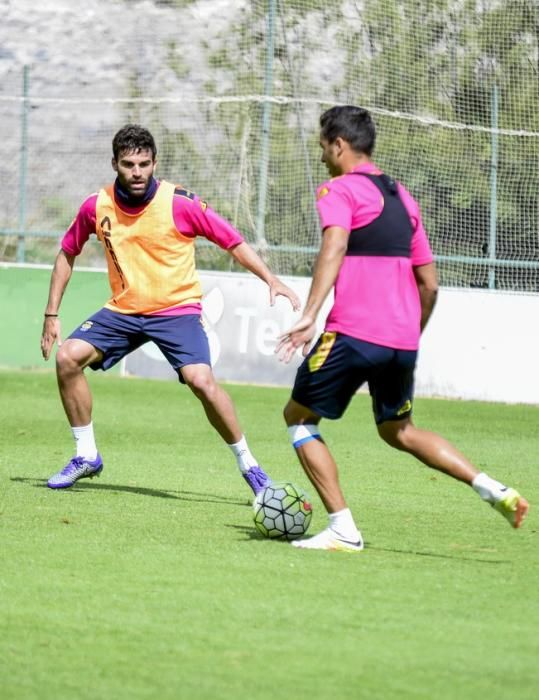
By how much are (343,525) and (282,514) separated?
466 mm

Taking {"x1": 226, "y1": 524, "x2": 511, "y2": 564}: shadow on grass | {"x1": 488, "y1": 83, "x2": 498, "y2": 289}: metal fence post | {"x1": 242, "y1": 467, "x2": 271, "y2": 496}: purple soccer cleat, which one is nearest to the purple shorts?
{"x1": 242, "y1": 467, "x2": 271, "y2": 496}: purple soccer cleat

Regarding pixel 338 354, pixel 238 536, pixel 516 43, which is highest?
pixel 516 43

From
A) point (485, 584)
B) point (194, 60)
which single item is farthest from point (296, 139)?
point (485, 584)

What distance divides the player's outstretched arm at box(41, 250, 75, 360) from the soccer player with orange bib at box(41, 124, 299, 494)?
23cm

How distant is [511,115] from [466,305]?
9.02 feet

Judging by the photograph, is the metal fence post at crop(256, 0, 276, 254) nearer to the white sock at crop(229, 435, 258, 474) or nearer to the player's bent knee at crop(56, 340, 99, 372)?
the player's bent knee at crop(56, 340, 99, 372)

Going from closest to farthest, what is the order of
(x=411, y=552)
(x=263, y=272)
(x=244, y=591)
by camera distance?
(x=244, y=591), (x=411, y=552), (x=263, y=272)

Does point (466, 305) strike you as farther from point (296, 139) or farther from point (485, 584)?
point (485, 584)

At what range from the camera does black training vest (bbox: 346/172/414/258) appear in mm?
6254

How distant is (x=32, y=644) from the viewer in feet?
15.6

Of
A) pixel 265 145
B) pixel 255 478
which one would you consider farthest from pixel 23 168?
pixel 255 478

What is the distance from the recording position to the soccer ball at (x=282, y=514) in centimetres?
689

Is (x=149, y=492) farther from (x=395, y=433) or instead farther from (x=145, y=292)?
(x=395, y=433)

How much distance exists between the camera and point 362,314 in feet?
20.7
